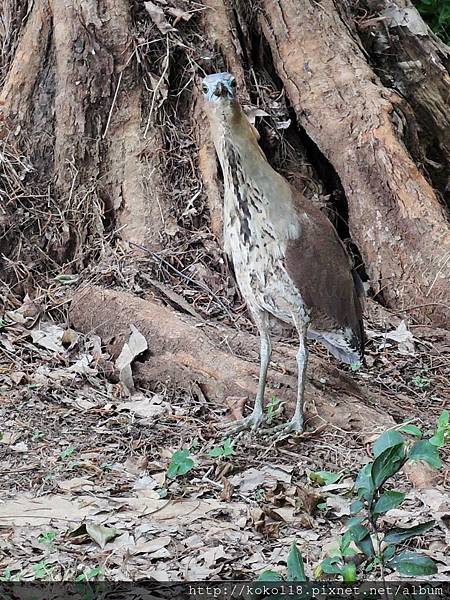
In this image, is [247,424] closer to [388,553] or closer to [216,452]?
[216,452]

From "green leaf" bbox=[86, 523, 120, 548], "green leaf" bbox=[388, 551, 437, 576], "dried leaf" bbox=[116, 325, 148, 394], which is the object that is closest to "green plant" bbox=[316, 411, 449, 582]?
"green leaf" bbox=[388, 551, 437, 576]

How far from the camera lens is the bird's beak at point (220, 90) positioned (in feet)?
12.6

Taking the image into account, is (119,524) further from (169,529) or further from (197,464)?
(197,464)

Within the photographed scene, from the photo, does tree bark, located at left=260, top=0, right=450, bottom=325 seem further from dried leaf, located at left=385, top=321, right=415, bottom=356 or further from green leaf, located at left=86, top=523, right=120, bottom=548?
green leaf, located at left=86, top=523, right=120, bottom=548

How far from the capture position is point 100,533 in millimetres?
3221

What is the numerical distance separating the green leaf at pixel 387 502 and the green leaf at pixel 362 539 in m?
0.06

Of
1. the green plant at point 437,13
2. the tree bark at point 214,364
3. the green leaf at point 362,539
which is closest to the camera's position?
the green leaf at point 362,539

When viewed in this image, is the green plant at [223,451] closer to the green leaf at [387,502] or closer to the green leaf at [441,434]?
the green leaf at [441,434]

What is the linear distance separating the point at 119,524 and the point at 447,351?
8.72 ft

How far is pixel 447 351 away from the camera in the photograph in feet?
17.5

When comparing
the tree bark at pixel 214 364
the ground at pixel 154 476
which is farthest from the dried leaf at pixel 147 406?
the tree bark at pixel 214 364

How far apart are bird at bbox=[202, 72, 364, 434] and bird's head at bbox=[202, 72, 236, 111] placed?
4 centimetres

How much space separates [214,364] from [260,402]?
1.26ft

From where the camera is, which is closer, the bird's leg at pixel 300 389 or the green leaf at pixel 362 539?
the green leaf at pixel 362 539
